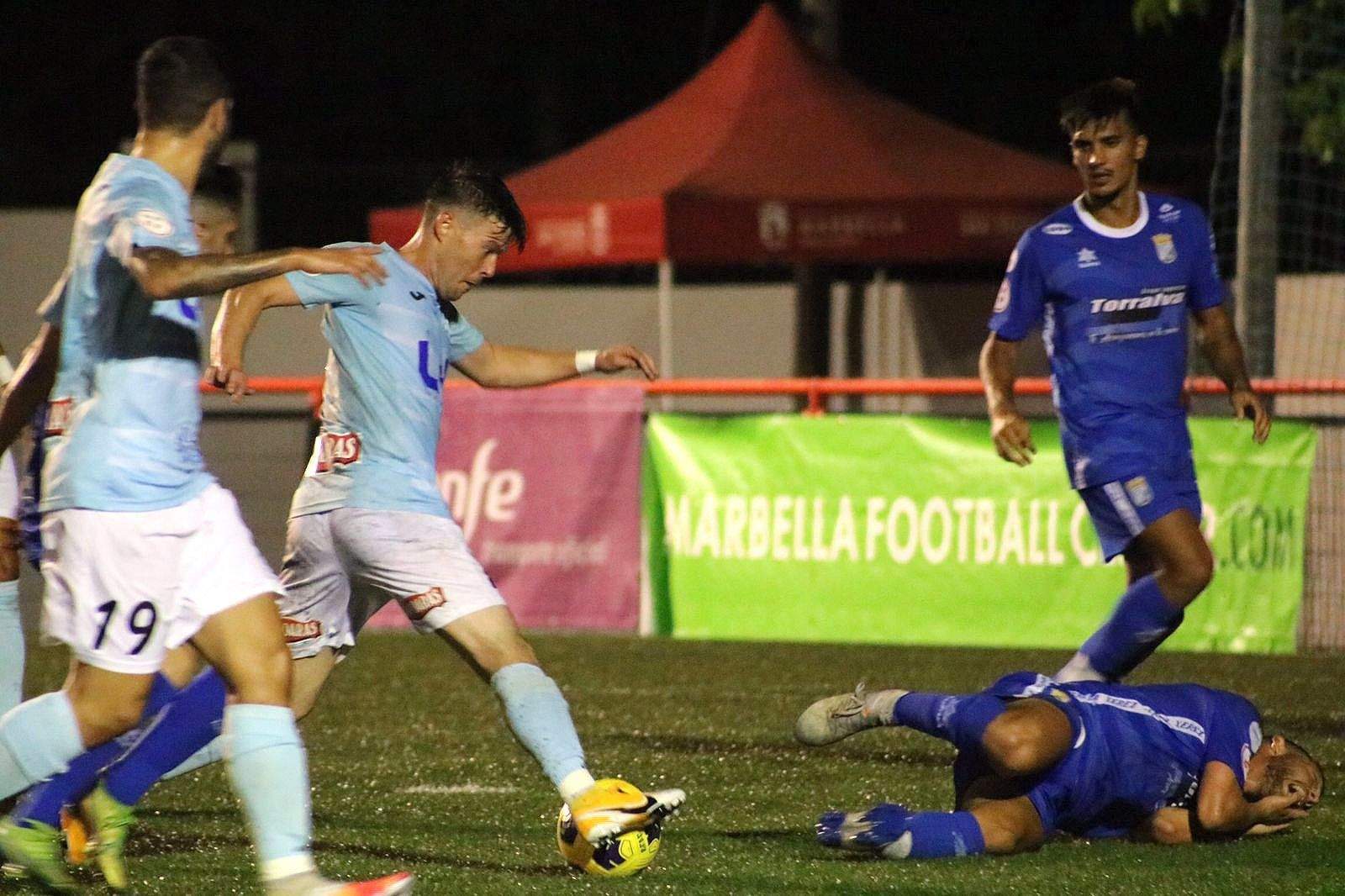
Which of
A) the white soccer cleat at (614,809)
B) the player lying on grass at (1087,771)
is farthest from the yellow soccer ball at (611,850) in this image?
the player lying on grass at (1087,771)

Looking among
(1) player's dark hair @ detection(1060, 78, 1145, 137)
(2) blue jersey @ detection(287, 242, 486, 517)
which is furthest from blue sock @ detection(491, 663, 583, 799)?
(1) player's dark hair @ detection(1060, 78, 1145, 137)

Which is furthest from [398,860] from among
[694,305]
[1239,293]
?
[694,305]

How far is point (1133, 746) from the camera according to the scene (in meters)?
6.18

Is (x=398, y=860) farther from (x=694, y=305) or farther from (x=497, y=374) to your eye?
(x=694, y=305)

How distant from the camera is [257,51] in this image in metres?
34.7

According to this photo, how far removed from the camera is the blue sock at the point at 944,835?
6.09 metres

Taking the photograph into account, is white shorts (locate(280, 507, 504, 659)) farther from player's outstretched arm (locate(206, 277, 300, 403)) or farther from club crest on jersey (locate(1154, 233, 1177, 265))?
club crest on jersey (locate(1154, 233, 1177, 265))

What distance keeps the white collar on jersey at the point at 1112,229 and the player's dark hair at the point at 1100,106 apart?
9.6 inches

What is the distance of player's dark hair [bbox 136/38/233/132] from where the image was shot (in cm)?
513

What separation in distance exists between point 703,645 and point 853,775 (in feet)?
15.1

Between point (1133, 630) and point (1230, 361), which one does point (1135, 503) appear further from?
point (1230, 361)

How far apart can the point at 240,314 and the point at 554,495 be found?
7171 millimetres

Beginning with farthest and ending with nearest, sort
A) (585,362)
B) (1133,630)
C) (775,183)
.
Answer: (775,183)
(1133,630)
(585,362)

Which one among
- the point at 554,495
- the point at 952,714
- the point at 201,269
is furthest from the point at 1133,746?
the point at 554,495
